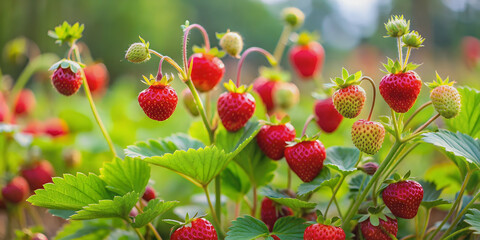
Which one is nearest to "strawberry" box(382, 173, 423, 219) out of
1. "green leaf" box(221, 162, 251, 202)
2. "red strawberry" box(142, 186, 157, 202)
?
"green leaf" box(221, 162, 251, 202)

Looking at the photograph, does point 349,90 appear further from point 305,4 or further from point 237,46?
point 305,4

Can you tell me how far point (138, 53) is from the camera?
2.33 feet

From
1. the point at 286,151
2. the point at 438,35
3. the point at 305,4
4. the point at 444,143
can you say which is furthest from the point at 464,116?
the point at 305,4

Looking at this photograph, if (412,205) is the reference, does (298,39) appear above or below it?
above

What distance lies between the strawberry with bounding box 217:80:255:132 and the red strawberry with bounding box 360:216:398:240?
0.91 ft

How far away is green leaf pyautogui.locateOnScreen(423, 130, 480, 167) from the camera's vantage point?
26.7 inches

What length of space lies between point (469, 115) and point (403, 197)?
250 millimetres

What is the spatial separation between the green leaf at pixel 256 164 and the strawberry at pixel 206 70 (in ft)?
0.46

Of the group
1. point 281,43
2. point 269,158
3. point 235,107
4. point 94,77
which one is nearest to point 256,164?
point 269,158

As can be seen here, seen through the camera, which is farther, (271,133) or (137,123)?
(137,123)

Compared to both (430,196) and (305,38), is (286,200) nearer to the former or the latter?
(430,196)

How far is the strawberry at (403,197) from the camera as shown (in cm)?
73

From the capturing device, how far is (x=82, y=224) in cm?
98

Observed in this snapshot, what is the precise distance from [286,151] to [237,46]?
219 millimetres
